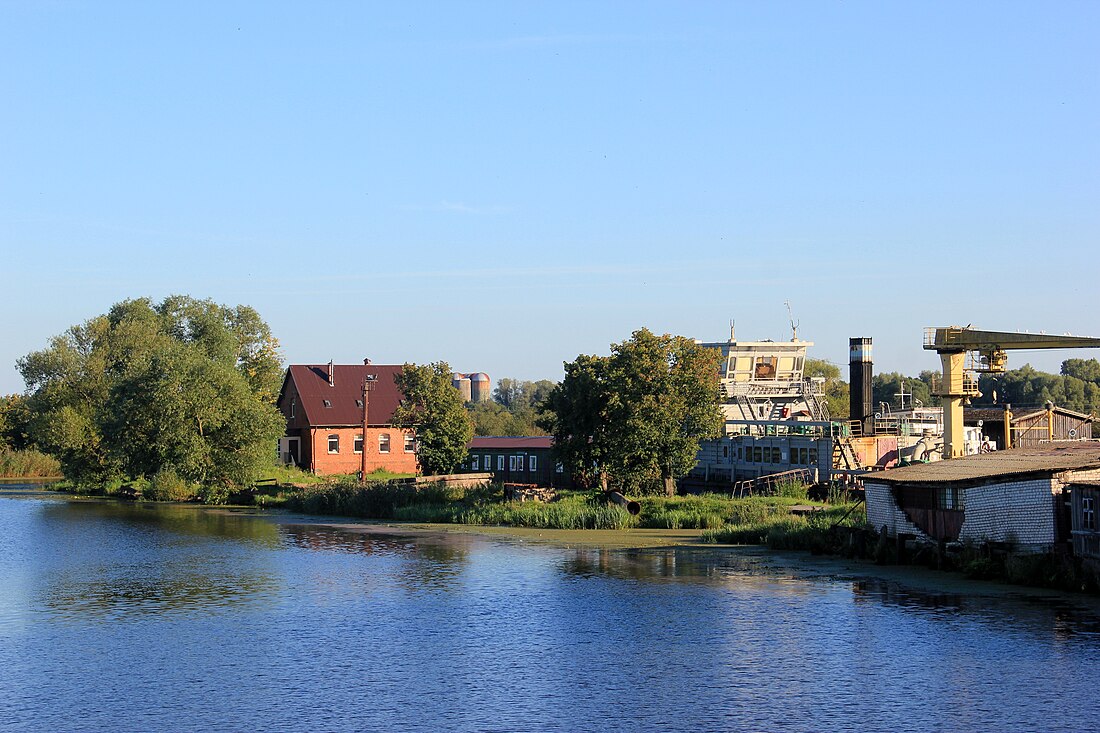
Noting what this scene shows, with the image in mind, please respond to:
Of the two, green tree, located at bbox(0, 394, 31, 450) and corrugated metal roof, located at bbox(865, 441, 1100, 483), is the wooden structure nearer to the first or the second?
corrugated metal roof, located at bbox(865, 441, 1100, 483)

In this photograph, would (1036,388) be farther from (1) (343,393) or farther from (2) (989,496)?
(2) (989,496)

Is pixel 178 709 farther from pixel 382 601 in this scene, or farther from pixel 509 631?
pixel 382 601

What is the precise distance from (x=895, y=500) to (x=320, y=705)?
24.5 meters

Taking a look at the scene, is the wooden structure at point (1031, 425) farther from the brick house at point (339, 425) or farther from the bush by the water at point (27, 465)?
the bush by the water at point (27, 465)

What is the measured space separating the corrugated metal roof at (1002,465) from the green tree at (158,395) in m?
48.0

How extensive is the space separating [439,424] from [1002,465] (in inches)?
1648

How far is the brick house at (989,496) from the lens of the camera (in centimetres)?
3444

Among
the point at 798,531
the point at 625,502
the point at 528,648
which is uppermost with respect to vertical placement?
the point at 625,502

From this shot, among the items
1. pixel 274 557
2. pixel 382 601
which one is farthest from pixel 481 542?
pixel 382 601

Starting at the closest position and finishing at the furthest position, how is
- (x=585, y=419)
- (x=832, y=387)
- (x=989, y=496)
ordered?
(x=989, y=496) → (x=585, y=419) → (x=832, y=387)

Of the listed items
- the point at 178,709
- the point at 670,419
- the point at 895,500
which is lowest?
the point at 178,709

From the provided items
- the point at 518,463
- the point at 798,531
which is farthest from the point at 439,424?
the point at 798,531

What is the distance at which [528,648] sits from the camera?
29.4 meters

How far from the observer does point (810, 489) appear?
186 feet
